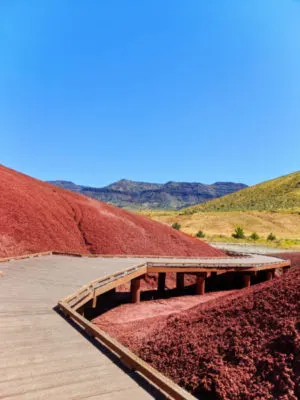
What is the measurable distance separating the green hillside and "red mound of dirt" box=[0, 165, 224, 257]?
3272 inches

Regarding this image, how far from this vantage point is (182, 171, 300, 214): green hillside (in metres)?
114

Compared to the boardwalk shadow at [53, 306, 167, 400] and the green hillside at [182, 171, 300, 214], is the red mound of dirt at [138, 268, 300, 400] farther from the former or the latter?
the green hillside at [182, 171, 300, 214]

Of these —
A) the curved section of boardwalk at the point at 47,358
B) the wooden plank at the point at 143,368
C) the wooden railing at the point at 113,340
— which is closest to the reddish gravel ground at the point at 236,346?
the wooden railing at the point at 113,340

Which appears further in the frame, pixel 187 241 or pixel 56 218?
pixel 187 241

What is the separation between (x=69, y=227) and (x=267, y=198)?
376 feet

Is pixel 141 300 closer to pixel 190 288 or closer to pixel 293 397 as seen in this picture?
pixel 190 288

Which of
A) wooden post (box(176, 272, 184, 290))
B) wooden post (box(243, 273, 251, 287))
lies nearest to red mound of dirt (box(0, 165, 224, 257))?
wooden post (box(176, 272, 184, 290))

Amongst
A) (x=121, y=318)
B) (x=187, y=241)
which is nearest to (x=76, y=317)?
(x=121, y=318)

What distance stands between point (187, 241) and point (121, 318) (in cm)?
1701

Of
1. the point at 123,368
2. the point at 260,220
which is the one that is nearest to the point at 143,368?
the point at 123,368

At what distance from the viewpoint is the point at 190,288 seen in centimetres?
2547

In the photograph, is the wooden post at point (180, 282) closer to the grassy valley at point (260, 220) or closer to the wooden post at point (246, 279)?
the wooden post at point (246, 279)

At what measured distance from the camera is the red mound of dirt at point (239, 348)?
7.15 m

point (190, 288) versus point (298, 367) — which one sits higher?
point (298, 367)
